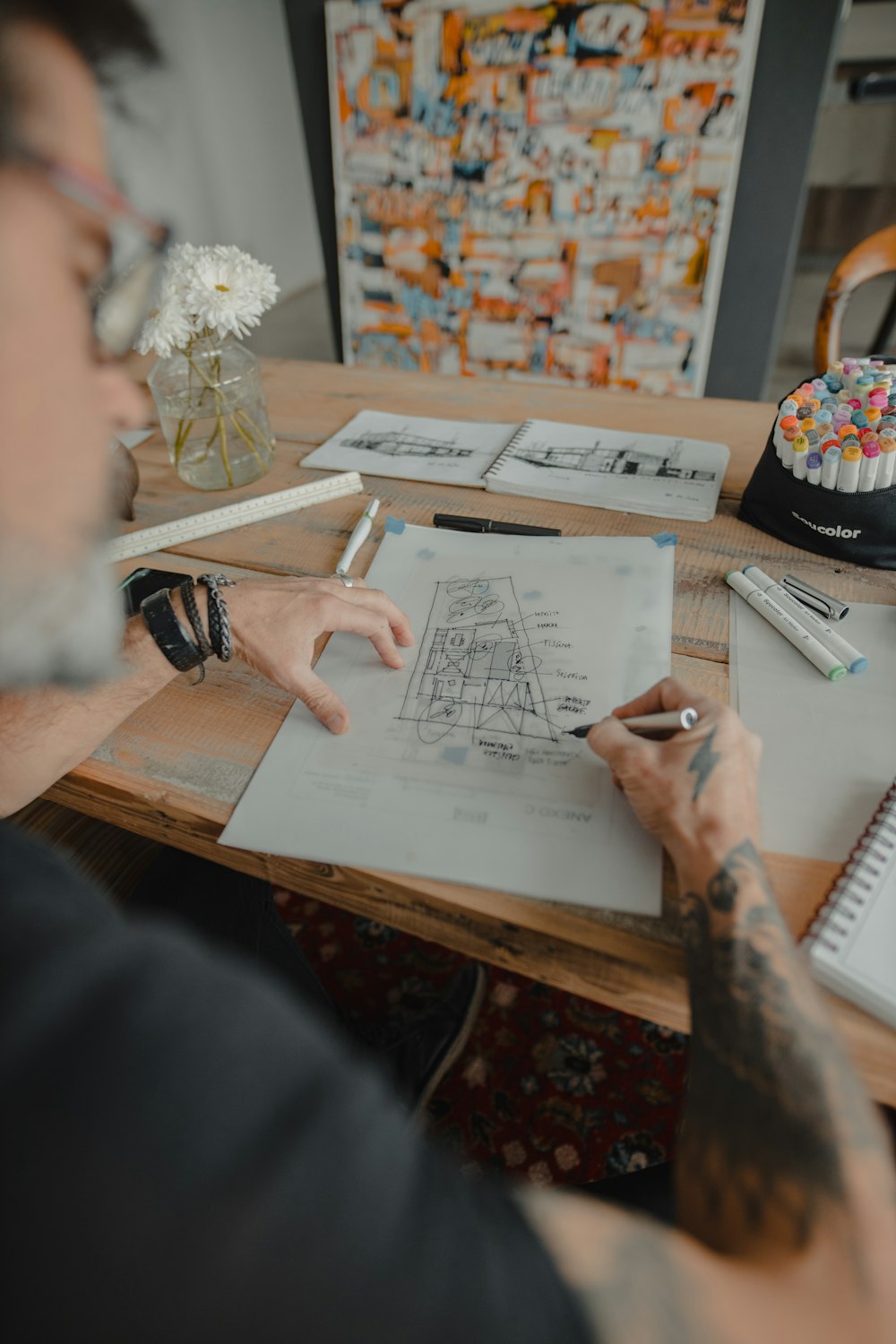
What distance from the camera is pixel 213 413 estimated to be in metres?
0.98

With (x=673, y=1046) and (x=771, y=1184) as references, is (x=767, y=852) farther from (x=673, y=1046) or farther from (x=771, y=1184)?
(x=673, y=1046)

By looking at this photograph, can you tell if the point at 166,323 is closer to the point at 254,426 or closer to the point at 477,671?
the point at 254,426

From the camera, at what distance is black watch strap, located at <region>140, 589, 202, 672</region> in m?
0.69

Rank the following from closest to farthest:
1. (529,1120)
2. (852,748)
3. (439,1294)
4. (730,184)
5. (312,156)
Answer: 1. (439,1294)
2. (852,748)
3. (529,1120)
4. (730,184)
5. (312,156)

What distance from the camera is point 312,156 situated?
6.86 feet

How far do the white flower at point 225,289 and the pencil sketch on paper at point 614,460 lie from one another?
389 millimetres

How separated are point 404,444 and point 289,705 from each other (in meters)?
0.55

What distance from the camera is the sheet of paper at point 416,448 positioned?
3.33 feet

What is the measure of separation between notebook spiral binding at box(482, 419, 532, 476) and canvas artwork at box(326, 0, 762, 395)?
974 millimetres

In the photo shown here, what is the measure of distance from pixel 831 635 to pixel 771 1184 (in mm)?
468

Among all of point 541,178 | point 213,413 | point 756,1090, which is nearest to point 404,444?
point 213,413

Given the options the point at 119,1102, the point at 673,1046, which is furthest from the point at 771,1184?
the point at 673,1046

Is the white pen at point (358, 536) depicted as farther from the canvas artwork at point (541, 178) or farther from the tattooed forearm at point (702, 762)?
the canvas artwork at point (541, 178)

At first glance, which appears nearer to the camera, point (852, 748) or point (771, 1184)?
point (771, 1184)
